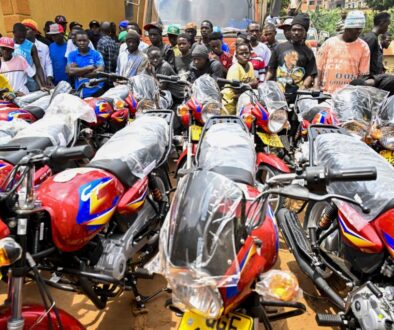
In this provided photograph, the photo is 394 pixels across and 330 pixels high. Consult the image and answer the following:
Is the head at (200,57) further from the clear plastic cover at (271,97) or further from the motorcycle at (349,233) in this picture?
the motorcycle at (349,233)

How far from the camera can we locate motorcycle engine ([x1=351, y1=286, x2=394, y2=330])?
1.85m

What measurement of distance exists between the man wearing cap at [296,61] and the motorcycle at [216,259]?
3.56 meters

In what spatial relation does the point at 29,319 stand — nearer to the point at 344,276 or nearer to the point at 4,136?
the point at 344,276

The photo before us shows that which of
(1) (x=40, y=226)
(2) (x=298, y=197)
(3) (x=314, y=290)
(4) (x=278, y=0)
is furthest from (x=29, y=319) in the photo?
(4) (x=278, y=0)

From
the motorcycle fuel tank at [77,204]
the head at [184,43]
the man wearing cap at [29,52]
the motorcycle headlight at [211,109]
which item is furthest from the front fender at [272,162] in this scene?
the man wearing cap at [29,52]

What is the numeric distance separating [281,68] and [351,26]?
3.10 feet

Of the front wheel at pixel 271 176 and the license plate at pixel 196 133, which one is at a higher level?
the license plate at pixel 196 133

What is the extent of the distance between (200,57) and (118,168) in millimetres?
3025

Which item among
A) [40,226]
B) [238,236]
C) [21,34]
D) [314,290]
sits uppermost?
[21,34]

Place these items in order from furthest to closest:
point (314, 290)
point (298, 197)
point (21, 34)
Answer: point (21, 34) < point (314, 290) < point (298, 197)

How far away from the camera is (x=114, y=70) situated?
22.9ft

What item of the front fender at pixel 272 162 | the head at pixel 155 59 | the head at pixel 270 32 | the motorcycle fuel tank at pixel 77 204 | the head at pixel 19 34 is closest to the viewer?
the motorcycle fuel tank at pixel 77 204

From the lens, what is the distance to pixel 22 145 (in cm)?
281

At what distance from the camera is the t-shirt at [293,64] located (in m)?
4.99
